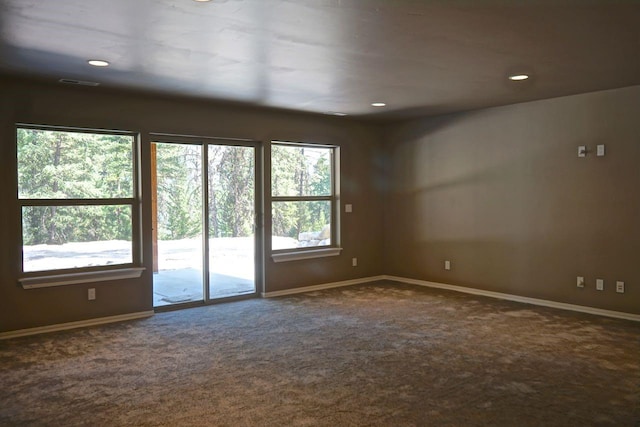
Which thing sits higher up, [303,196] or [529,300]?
[303,196]

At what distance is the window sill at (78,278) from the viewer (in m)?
4.81

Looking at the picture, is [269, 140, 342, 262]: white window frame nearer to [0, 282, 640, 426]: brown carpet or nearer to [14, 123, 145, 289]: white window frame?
[0, 282, 640, 426]: brown carpet

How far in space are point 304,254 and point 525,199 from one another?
9.39 ft

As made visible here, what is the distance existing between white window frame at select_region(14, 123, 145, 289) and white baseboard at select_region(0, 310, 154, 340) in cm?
40

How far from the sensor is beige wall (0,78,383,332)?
4.72m

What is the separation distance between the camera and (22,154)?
482 cm

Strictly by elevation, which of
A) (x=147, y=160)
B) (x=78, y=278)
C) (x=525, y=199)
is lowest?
(x=78, y=278)

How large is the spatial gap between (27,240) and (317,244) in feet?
11.8

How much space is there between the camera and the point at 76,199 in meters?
5.12

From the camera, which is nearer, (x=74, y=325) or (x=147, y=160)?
(x=74, y=325)

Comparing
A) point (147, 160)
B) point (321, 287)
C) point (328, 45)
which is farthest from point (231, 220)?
point (328, 45)

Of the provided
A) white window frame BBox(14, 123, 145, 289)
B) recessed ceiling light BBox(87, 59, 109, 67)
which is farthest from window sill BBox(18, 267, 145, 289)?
recessed ceiling light BBox(87, 59, 109, 67)

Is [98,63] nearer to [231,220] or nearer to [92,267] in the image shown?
[92,267]

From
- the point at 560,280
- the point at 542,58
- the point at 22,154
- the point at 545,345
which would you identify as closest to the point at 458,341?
the point at 545,345
